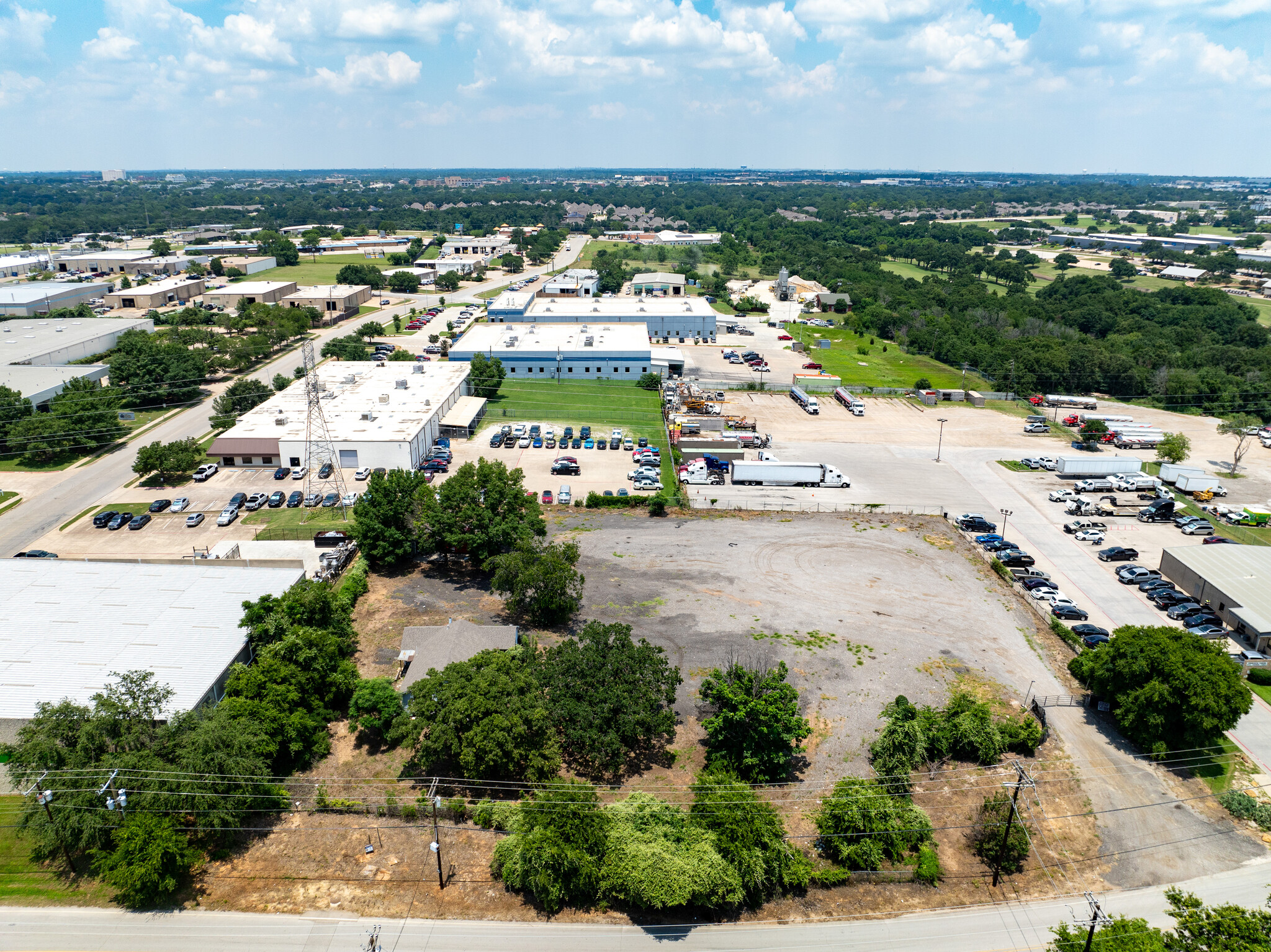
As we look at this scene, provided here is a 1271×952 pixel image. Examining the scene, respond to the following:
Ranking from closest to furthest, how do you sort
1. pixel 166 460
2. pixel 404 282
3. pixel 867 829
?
pixel 867 829 < pixel 166 460 < pixel 404 282

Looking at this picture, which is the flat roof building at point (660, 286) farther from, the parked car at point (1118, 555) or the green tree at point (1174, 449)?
the parked car at point (1118, 555)

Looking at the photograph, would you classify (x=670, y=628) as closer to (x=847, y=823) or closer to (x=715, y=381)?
(x=847, y=823)

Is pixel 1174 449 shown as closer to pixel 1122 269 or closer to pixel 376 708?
pixel 376 708

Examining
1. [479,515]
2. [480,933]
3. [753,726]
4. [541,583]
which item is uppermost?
[479,515]

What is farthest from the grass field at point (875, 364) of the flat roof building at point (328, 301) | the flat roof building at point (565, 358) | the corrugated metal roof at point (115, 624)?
the corrugated metal roof at point (115, 624)

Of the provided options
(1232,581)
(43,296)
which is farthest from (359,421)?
A: (43,296)
